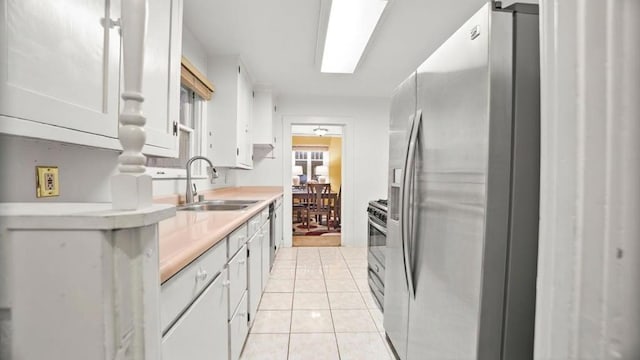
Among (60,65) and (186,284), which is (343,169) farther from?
(60,65)

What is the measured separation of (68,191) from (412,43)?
2.84 m

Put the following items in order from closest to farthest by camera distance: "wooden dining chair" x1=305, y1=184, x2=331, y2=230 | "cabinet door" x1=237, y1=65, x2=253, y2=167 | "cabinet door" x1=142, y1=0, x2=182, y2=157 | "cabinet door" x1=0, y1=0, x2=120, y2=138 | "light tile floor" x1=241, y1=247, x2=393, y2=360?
"cabinet door" x1=0, y1=0, x2=120, y2=138 < "cabinet door" x1=142, y1=0, x2=182, y2=157 < "light tile floor" x1=241, y1=247, x2=393, y2=360 < "cabinet door" x1=237, y1=65, x2=253, y2=167 < "wooden dining chair" x1=305, y1=184, x2=331, y2=230

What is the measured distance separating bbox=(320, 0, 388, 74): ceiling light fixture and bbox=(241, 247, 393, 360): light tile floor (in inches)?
93.7

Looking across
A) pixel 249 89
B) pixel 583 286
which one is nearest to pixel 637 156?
pixel 583 286

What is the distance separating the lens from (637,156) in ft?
1.29

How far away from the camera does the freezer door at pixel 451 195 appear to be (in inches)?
34.9

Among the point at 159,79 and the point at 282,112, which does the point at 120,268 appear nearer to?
the point at 159,79

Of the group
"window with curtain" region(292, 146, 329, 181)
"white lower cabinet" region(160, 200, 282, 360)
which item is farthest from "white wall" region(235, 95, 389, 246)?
"window with curtain" region(292, 146, 329, 181)

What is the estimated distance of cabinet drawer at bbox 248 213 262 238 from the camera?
1.87m

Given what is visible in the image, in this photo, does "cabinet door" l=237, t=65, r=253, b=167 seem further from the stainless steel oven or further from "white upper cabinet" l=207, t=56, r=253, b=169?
the stainless steel oven

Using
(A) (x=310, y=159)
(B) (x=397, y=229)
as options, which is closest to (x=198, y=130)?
(B) (x=397, y=229)

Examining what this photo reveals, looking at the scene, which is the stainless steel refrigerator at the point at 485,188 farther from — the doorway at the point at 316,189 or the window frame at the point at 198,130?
the doorway at the point at 316,189

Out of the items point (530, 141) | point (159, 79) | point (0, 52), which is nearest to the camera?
point (0, 52)

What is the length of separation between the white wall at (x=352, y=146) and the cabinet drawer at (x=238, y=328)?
8.53 ft
